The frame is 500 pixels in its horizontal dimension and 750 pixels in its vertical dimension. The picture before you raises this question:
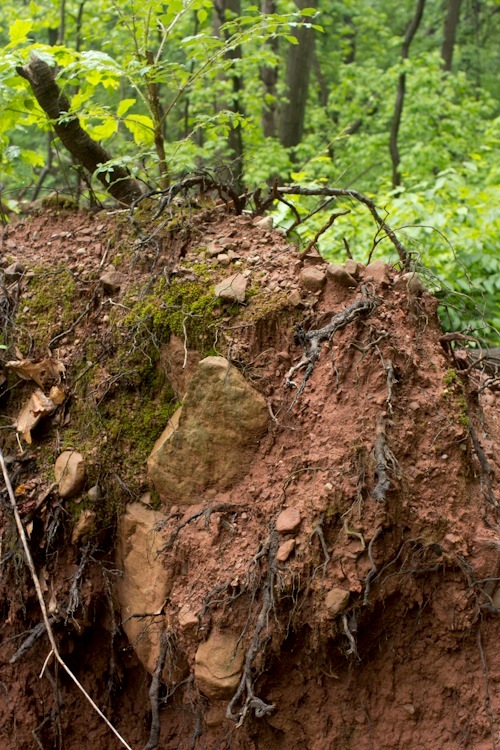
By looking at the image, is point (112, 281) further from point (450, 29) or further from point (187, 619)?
point (450, 29)

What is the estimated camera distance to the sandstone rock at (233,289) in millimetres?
3127

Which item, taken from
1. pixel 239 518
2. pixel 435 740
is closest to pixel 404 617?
pixel 435 740

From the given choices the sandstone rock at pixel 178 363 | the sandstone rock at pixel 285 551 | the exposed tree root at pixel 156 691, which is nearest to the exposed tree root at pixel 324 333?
the sandstone rock at pixel 178 363

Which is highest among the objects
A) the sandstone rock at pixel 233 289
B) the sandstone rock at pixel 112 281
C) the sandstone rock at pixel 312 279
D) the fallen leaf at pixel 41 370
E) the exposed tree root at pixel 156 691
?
the sandstone rock at pixel 312 279

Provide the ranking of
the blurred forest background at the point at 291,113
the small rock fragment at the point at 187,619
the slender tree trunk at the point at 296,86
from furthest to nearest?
1. the slender tree trunk at the point at 296,86
2. the blurred forest background at the point at 291,113
3. the small rock fragment at the point at 187,619

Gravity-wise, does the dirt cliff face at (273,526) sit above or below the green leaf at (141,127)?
below

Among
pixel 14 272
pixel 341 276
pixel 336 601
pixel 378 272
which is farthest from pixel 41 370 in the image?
pixel 336 601

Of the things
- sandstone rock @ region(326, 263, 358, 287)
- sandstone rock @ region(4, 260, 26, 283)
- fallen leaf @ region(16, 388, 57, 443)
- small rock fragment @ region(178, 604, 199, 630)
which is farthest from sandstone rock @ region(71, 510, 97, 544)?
sandstone rock @ region(326, 263, 358, 287)

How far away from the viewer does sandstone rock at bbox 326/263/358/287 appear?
304cm

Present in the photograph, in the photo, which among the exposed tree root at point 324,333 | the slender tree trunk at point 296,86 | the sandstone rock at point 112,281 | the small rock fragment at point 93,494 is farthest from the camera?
the slender tree trunk at point 296,86

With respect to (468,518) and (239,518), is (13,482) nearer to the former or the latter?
(239,518)

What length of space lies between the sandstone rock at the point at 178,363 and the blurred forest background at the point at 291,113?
927 millimetres

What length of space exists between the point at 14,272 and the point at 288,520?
83.5 inches

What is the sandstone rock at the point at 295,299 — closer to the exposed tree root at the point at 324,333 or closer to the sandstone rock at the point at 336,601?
the exposed tree root at the point at 324,333
